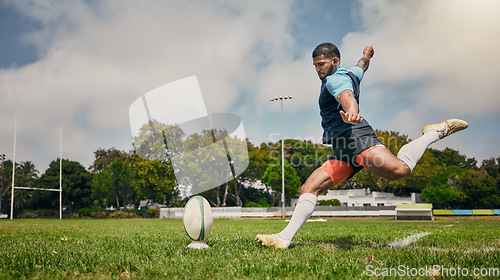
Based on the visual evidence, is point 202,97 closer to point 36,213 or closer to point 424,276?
point 424,276

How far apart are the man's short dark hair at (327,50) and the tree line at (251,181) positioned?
3725 centimetres

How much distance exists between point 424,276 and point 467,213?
3691cm

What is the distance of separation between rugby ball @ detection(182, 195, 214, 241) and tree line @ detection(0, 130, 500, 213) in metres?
37.4

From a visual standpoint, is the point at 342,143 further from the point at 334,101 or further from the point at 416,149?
the point at 416,149

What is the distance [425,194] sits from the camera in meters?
44.4

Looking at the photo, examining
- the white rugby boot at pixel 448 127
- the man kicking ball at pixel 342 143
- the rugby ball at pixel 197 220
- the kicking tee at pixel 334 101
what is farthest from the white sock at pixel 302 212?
the white rugby boot at pixel 448 127

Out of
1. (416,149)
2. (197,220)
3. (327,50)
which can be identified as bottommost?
(197,220)

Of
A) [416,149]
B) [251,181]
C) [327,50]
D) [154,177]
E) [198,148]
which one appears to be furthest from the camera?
[251,181]

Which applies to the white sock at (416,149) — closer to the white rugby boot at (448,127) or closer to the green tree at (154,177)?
the white rugby boot at (448,127)

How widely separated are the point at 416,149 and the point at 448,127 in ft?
1.93

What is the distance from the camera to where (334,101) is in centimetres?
439

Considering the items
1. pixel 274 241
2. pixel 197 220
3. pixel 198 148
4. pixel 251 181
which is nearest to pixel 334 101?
pixel 274 241

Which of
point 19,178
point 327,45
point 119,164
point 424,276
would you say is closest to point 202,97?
point 327,45

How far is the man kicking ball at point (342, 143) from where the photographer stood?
3.95 metres
